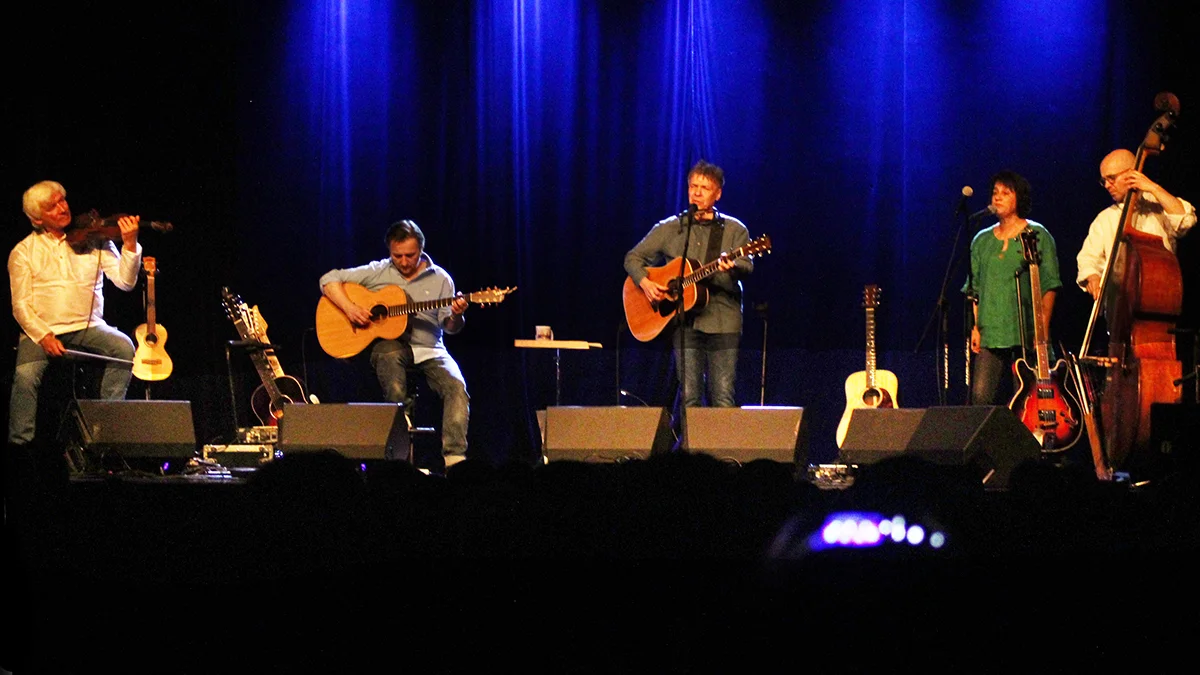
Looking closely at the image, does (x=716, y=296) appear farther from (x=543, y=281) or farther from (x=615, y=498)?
(x=615, y=498)

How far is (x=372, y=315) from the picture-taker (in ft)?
23.7

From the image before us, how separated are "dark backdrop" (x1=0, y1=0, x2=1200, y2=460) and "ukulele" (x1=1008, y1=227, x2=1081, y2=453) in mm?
1292

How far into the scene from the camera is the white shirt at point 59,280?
6.71m

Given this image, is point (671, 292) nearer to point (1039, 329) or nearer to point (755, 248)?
point (755, 248)

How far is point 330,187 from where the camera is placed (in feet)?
26.6

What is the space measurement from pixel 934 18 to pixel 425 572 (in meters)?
6.33

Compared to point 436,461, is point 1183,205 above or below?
above

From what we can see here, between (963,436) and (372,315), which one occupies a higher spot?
(372,315)

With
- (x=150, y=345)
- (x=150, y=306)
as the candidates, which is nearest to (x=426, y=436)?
(x=150, y=345)

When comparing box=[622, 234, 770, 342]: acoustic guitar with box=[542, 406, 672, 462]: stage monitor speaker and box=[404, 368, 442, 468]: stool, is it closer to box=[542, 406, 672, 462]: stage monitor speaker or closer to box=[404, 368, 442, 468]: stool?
box=[542, 406, 672, 462]: stage monitor speaker

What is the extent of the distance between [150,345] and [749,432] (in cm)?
443

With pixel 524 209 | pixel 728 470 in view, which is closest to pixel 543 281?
pixel 524 209

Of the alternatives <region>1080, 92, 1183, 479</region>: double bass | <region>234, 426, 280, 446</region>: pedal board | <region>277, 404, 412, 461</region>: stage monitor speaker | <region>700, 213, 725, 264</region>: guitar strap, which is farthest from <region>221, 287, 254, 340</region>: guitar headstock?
<region>1080, 92, 1183, 479</region>: double bass

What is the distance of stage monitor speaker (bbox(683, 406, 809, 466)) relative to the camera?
4906mm
